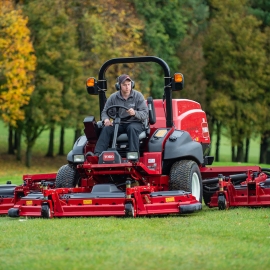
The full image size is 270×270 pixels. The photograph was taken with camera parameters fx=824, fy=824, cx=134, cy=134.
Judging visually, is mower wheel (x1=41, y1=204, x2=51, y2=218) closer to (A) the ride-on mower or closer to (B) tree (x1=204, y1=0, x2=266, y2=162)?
(A) the ride-on mower

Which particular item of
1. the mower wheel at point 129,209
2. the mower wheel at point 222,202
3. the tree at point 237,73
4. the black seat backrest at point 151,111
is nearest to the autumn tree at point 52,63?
the tree at point 237,73

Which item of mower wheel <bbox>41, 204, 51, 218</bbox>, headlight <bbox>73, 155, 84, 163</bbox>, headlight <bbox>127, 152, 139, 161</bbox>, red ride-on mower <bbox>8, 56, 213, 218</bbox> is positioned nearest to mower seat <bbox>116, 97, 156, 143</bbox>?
red ride-on mower <bbox>8, 56, 213, 218</bbox>

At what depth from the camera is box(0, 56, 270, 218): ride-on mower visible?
11.3 meters

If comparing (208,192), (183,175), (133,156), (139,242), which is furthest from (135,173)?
(139,242)

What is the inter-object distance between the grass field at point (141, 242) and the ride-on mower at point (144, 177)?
0.29 metres

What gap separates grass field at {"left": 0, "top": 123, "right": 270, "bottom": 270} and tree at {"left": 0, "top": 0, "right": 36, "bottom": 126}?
24.7 metres

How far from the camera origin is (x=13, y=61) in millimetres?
36375

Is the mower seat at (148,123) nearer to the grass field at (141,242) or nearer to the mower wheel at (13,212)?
the grass field at (141,242)

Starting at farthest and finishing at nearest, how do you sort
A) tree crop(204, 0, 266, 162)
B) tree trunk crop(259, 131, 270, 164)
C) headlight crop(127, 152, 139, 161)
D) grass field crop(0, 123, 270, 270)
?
tree trunk crop(259, 131, 270, 164), tree crop(204, 0, 266, 162), headlight crop(127, 152, 139, 161), grass field crop(0, 123, 270, 270)

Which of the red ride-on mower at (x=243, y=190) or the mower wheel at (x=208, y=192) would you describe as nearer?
the red ride-on mower at (x=243, y=190)

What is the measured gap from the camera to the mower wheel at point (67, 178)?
12750mm

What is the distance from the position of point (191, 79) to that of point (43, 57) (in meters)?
9.39

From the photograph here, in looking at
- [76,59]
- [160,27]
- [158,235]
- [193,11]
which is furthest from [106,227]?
[193,11]

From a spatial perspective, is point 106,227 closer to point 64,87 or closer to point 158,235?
point 158,235
